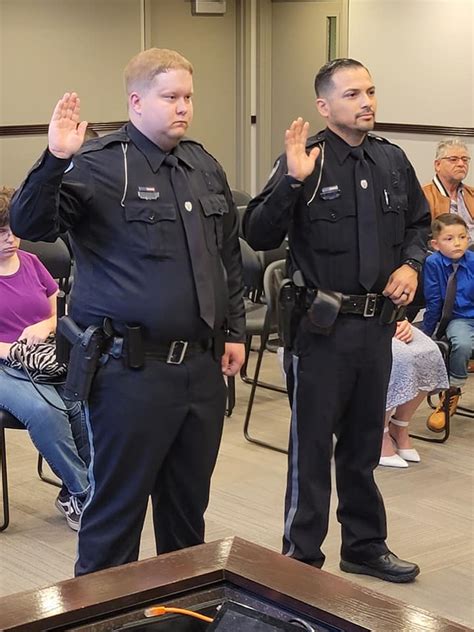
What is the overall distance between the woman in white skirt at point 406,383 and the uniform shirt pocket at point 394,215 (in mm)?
1272

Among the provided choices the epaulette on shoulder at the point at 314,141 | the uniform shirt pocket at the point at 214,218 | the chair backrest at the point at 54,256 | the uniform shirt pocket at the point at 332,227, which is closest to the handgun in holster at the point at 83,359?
the uniform shirt pocket at the point at 214,218

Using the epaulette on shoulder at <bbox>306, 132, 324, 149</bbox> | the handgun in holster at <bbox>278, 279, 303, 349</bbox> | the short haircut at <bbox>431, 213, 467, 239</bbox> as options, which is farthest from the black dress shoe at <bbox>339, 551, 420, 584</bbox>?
the short haircut at <bbox>431, 213, 467, 239</bbox>

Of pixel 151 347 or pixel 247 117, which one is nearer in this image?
pixel 151 347

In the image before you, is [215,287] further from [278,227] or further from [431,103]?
[431,103]

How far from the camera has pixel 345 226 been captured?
11.1 ft

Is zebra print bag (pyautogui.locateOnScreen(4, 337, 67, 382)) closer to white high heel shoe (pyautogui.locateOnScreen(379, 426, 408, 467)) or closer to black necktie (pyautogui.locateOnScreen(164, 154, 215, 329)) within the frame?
black necktie (pyautogui.locateOnScreen(164, 154, 215, 329))

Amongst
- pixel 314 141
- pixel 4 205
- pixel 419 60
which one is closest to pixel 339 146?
pixel 314 141

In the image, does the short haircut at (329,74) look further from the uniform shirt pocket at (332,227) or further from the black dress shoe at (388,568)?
the black dress shoe at (388,568)

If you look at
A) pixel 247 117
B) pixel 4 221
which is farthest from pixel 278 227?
pixel 247 117

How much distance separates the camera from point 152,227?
2.85 m

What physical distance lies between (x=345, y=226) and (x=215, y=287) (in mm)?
604

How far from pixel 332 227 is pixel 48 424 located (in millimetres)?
1244

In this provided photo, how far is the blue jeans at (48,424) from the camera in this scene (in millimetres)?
3947

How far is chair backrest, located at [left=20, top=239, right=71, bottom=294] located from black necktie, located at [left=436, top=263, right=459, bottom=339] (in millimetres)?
1653
